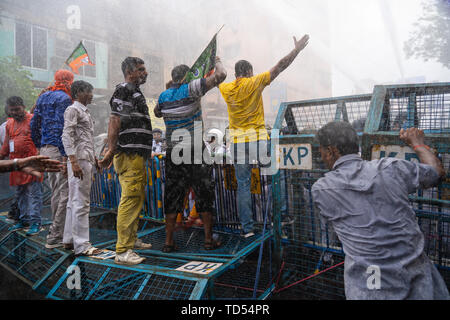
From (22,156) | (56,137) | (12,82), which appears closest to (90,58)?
(12,82)

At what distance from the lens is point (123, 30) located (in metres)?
15.8

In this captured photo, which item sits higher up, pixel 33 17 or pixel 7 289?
pixel 33 17

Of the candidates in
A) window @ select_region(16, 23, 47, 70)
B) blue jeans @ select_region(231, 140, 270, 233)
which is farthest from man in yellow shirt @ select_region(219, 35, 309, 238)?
window @ select_region(16, 23, 47, 70)

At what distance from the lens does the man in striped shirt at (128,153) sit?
7.88 feet

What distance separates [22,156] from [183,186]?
2618 mm

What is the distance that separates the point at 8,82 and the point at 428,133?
11.4 meters

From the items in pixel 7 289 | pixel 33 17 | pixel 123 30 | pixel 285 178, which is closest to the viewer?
pixel 285 178

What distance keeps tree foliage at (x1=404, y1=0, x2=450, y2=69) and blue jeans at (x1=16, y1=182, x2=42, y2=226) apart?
43.6 feet

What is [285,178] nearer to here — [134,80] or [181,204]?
[181,204]

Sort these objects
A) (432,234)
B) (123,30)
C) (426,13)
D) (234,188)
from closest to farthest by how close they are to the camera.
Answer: (432,234) < (234,188) < (426,13) < (123,30)

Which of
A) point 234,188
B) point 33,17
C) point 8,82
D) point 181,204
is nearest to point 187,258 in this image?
point 181,204

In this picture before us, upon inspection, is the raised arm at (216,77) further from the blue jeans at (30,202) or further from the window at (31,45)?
the window at (31,45)

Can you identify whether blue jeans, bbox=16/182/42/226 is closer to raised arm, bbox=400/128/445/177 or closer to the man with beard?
the man with beard

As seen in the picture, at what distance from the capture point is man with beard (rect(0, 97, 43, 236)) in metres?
3.71
